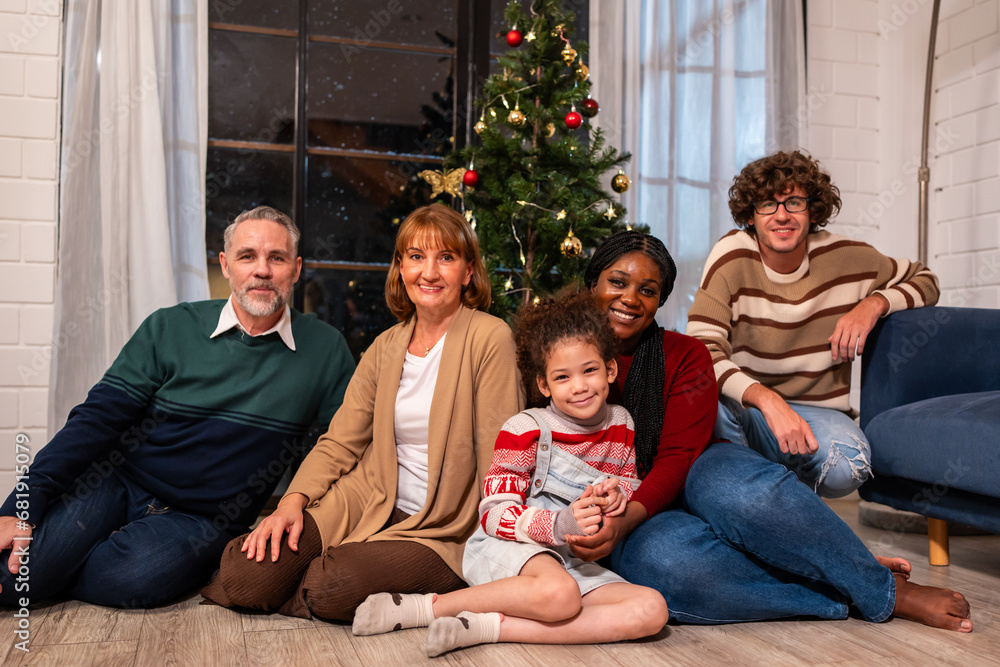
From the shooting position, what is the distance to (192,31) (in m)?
2.97

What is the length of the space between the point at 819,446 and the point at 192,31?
2.55m

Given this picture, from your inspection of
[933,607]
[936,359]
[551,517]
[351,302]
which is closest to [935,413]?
[936,359]

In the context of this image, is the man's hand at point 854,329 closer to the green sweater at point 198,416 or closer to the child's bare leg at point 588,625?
the child's bare leg at point 588,625

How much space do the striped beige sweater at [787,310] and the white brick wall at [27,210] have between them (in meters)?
2.22

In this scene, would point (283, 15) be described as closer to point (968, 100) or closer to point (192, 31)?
point (192, 31)

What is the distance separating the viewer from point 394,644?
1.54 metres

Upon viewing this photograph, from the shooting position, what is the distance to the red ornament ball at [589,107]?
263 cm

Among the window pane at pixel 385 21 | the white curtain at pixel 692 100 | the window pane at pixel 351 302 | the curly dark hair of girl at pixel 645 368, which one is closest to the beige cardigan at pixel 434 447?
the curly dark hair of girl at pixel 645 368

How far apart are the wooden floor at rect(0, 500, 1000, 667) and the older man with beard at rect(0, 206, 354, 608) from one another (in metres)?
0.12

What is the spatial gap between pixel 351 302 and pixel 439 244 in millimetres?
1626

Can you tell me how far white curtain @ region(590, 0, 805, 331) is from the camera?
329 centimetres

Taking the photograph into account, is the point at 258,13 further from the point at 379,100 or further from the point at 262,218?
the point at 262,218

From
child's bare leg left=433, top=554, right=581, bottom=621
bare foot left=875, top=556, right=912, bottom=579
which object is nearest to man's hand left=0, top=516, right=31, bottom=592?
child's bare leg left=433, top=554, right=581, bottom=621

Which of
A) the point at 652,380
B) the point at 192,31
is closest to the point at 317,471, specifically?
the point at 652,380
